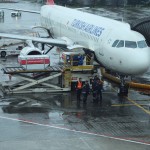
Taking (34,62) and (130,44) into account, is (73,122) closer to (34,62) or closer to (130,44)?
(130,44)

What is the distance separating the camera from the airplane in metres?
24.4

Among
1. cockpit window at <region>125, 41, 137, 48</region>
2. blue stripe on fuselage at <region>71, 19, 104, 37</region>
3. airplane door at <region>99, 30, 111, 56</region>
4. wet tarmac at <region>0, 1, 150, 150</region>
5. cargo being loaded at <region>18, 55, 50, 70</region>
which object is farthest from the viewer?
blue stripe on fuselage at <region>71, 19, 104, 37</region>

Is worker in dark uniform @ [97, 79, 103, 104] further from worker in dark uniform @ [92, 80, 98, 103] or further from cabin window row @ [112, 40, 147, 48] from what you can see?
cabin window row @ [112, 40, 147, 48]

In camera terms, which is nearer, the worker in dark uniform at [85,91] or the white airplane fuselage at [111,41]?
the worker in dark uniform at [85,91]

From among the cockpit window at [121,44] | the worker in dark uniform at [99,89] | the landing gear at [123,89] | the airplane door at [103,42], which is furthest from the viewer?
the airplane door at [103,42]

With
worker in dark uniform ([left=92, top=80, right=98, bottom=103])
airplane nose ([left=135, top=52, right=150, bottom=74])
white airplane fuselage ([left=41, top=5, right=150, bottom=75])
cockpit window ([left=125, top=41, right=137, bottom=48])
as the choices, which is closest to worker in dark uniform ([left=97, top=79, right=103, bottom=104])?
worker in dark uniform ([left=92, top=80, right=98, bottom=103])

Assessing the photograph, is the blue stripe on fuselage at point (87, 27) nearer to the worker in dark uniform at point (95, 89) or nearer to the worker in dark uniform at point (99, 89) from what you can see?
the worker in dark uniform at point (99, 89)

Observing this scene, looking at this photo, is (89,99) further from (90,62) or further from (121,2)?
(121,2)

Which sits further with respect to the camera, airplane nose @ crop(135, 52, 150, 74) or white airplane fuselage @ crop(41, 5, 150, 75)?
white airplane fuselage @ crop(41, 5, 150, 75)

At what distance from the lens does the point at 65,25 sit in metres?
34.2

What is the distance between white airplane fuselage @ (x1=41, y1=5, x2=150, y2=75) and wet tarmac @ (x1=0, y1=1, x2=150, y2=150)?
2.00 meters

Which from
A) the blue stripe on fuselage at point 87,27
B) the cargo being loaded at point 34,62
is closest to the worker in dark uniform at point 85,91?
the cargo being loaded at point 34,62

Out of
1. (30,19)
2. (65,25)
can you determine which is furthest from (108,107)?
(30,19)

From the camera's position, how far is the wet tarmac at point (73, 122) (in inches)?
696
